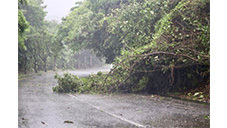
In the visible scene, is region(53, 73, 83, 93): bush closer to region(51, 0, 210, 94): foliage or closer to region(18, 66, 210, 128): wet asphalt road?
region(51, 0, 210, 94): foliage

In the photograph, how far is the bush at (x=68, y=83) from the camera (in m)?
10.9

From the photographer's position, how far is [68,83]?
11.0m

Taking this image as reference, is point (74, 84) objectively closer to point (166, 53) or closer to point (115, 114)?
point (166, 53)

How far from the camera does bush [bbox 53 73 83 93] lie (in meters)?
10.9

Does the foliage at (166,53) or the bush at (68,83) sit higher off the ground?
the foliage at (166,53)

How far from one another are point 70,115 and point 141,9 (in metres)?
8.05

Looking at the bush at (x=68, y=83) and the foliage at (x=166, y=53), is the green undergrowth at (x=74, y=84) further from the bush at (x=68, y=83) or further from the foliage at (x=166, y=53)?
the foliage at (x=166, y=53)

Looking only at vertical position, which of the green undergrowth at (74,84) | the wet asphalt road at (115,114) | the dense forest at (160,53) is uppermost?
the dense forest at (160,53)

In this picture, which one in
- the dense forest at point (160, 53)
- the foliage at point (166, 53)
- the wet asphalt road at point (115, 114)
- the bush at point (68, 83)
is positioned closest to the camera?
the wet asphalt road at point (115, 114)

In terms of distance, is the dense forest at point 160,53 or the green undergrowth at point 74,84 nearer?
the dense forest at point 160,53

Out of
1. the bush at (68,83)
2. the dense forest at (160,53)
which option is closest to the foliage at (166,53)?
the dense forest at (160,53)

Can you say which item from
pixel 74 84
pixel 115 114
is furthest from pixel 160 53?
pixel 74 84

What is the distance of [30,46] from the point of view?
2534cm
